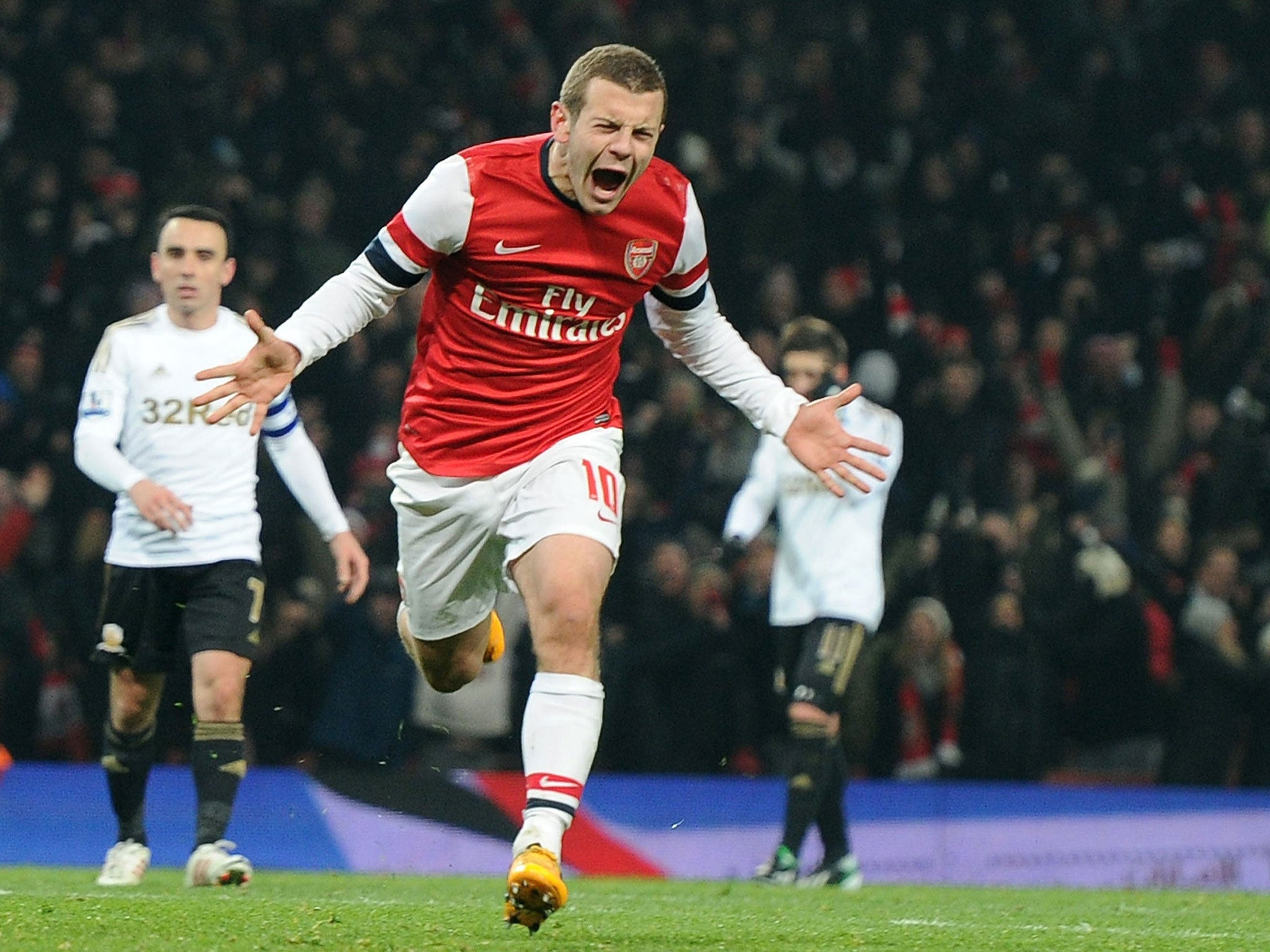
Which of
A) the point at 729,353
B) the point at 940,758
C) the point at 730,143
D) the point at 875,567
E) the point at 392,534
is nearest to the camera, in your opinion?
the point at 729,353

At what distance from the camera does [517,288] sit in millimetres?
5332

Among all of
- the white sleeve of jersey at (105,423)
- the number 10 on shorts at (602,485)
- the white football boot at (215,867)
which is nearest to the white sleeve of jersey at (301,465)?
the white sleeve of jersey at (105,423)

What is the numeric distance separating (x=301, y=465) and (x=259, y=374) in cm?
265

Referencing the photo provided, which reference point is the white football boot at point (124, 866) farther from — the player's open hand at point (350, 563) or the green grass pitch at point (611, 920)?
the player's open hand at point (350, 563)

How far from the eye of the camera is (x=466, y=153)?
5.35 m

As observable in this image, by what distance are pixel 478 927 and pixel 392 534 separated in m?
6.70

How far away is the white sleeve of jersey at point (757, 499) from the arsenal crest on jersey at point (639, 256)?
321 cm

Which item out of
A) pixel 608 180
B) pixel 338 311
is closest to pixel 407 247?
pixel 338 311

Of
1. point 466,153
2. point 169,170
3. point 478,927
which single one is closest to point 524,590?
point 478,927

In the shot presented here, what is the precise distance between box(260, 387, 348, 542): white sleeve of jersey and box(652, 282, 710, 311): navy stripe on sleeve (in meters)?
2.22

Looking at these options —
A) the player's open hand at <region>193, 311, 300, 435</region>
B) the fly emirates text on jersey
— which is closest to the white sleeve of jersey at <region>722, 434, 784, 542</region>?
the fly emirates text on jersey

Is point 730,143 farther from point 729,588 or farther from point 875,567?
point 875,567

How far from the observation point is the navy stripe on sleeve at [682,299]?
18.5 ft

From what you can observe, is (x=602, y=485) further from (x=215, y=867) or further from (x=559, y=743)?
(x=215, y=867)
